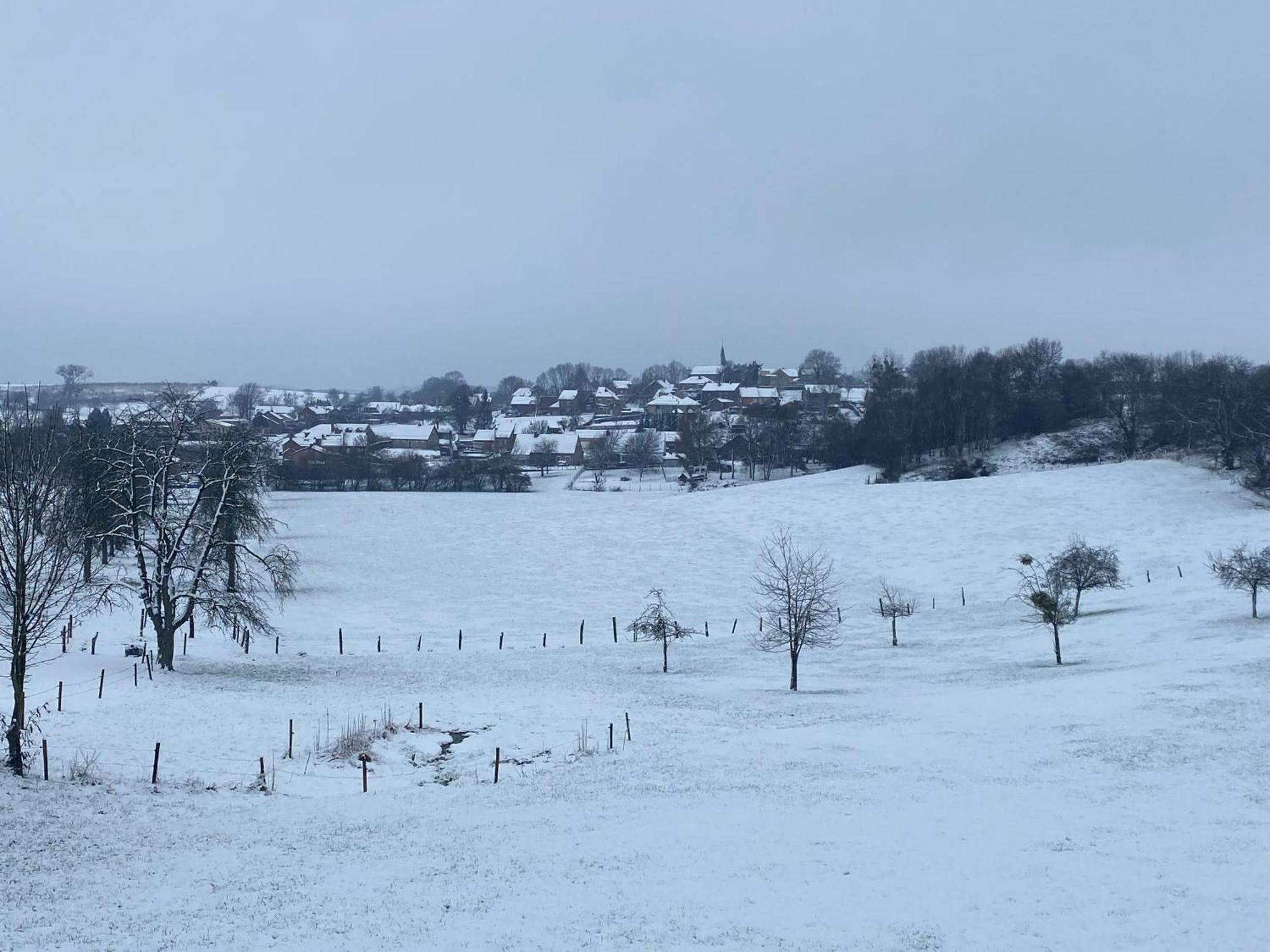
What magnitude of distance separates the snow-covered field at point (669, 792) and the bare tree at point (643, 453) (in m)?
73.7

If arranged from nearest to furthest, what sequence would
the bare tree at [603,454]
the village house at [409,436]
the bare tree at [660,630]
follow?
the bare tree at [660,630]
the bare tree at [603,454]
the village house at [409,436]

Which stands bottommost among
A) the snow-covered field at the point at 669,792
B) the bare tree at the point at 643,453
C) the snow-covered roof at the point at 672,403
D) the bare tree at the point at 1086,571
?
the snow-covered field at the point at 669,792

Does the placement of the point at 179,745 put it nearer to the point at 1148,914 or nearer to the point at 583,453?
the point at 1148,914

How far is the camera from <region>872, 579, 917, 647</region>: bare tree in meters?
41.1

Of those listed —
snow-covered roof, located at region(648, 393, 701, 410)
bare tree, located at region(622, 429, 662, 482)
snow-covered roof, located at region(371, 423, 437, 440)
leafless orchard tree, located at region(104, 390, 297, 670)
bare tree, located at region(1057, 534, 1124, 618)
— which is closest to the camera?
leafless orchard tree, located at region(104, 390, 297, 670)

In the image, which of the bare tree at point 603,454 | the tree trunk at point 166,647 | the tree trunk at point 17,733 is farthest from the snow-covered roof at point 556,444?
the tree trunk at point 17,733

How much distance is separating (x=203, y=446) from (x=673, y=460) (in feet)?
277

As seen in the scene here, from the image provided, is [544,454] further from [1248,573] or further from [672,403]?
[1248,573]

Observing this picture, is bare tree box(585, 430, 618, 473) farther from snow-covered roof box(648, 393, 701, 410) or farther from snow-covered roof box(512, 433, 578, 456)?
snow-covered roof box(648, 393, 701, 410)

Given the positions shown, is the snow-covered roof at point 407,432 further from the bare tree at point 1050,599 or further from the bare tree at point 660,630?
the bare tree at point 1050,599

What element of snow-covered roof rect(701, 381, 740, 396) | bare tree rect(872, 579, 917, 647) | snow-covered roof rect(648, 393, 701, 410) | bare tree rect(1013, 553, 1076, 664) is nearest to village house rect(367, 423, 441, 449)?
snow-covered roof rect(648, 393, 701, 410)

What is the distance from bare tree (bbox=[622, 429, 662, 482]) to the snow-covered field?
73725 millimetres

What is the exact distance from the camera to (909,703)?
93.0 ft

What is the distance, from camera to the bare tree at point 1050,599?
33.8 m
